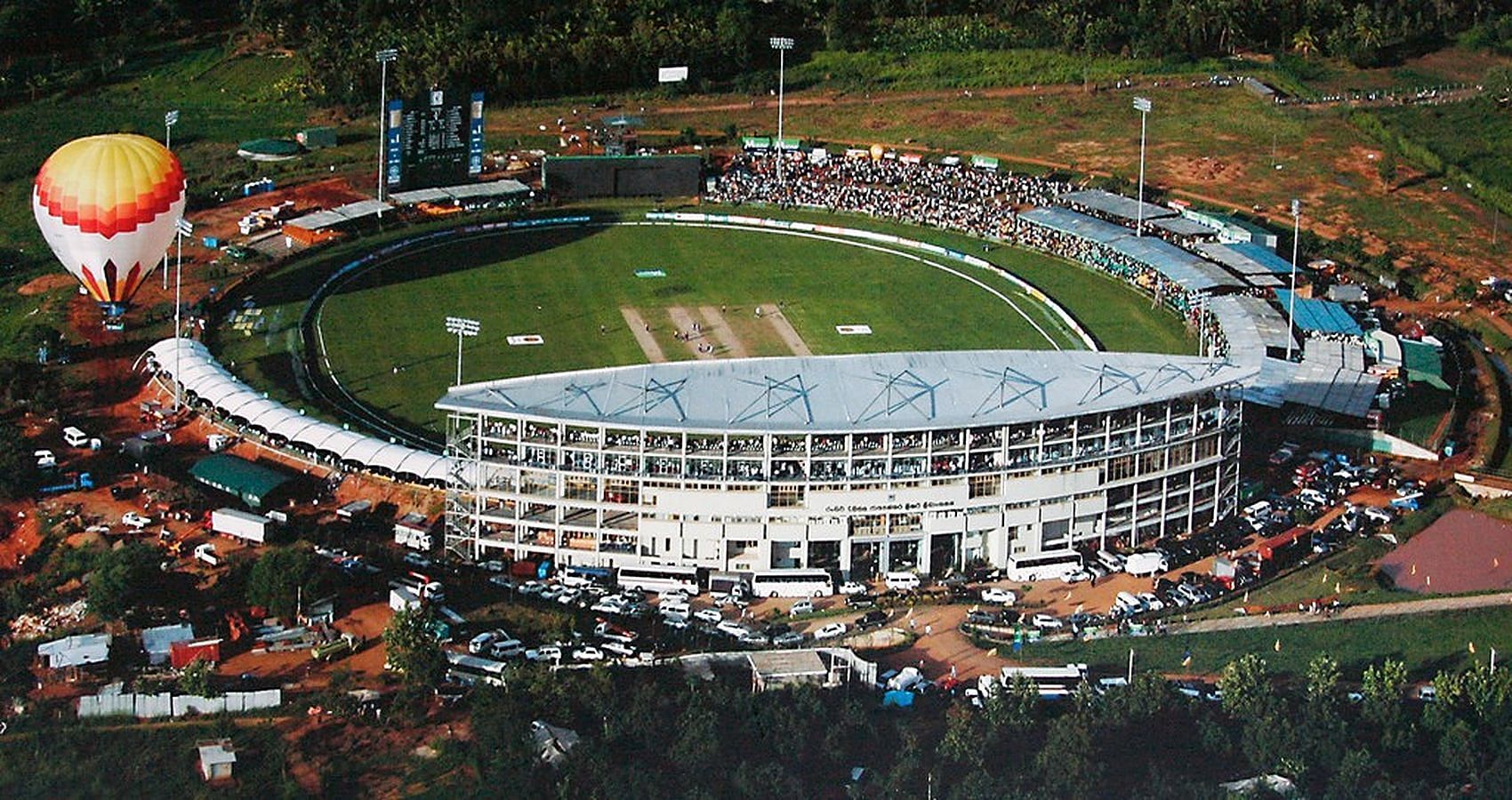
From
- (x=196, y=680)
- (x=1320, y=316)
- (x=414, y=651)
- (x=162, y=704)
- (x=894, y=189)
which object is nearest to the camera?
(x=162, y=704)

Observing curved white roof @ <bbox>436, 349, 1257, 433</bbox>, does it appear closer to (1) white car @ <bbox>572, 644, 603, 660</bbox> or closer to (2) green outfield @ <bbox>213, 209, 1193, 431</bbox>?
(1) white car @ <bbox>572, 644, 603, 660</bbox>

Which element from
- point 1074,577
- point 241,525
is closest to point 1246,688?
point 1074,577

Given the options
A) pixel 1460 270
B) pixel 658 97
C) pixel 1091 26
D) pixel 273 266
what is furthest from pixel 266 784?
pixel 1091 26

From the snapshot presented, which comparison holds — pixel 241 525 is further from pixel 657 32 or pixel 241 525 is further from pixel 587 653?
pixel 657 32

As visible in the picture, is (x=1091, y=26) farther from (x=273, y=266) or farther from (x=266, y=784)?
(x=266, y=784)

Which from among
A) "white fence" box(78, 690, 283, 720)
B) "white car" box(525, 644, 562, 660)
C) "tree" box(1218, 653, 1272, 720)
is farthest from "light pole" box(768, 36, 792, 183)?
"white fence" box(78, 690, 283, 720)

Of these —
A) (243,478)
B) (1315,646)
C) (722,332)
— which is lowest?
(1315,646)

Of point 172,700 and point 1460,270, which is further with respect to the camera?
point 1460,270

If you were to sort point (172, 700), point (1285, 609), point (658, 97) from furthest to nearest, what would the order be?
point (658, 97), point (1285, 609), point (172, 700)
